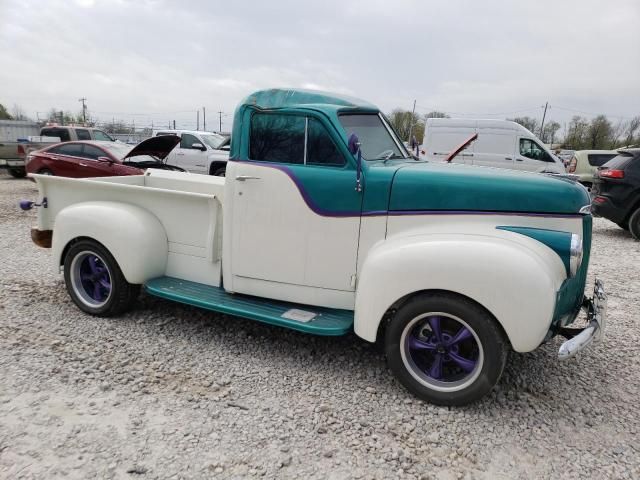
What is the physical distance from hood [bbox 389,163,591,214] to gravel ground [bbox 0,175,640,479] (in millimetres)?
1298

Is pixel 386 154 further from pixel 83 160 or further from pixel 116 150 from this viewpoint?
pixel 83 160

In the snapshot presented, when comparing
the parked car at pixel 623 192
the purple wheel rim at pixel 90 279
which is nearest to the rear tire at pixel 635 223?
the parked car at pixel 623 192

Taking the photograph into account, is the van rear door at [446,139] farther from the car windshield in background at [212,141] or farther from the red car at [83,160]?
the red car at [83,160]

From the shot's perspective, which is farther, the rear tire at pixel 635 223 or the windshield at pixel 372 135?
the rear tire at pixel 635 223

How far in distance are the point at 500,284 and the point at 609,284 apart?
4.07m

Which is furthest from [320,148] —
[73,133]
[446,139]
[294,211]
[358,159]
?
[73,133]

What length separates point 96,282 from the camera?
14.3 ft

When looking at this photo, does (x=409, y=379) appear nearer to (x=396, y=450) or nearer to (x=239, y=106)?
(x=396, y=450)

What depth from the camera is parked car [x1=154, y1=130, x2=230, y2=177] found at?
1298 centimetres

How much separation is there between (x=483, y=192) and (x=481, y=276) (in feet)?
2.13

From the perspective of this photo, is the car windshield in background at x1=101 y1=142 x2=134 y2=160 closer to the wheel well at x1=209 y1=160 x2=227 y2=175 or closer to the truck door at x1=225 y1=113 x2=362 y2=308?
the wheel well at x1=209 y1=160 x2=227 y2=175

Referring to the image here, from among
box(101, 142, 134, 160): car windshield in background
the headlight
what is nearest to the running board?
the headlight

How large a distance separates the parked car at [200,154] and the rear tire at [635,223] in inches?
378

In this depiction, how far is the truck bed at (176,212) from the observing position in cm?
393
